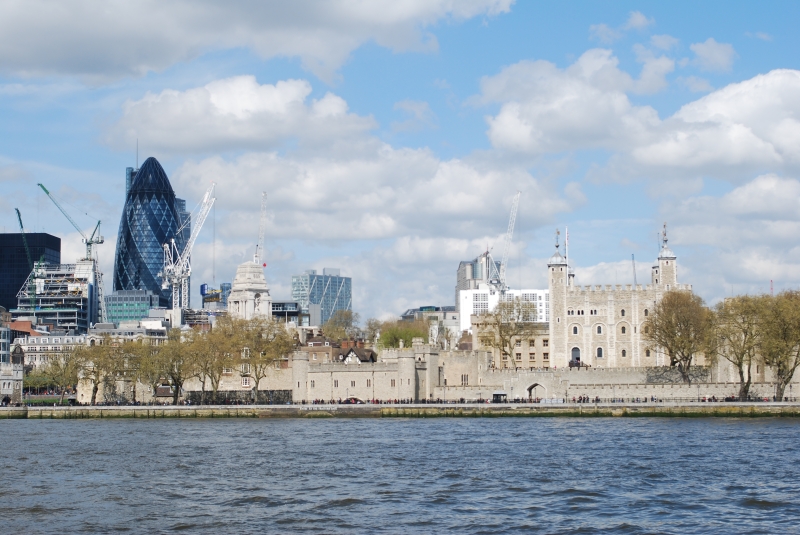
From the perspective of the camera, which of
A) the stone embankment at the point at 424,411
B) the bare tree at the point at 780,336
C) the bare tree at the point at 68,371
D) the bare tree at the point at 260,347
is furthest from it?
the bare tree at the point at 68,371

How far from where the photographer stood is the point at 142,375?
377 ft

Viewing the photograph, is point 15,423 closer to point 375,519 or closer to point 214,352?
point 214,352

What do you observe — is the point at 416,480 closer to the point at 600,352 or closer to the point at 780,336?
the point at 780,336

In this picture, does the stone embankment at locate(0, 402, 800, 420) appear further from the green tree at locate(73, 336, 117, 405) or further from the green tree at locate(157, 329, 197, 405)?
the green tree at locate(73, 336, 117, 405)

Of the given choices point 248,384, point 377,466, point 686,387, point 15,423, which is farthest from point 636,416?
point 15,423

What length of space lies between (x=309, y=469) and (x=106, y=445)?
22.6 meters

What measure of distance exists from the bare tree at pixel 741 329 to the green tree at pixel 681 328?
340 cm

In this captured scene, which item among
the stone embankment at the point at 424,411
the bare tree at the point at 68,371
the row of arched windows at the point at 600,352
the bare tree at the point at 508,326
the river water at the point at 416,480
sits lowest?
the river water at the point at 416,480

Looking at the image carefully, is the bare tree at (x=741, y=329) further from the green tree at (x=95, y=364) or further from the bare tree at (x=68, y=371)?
the bare tree at (x=68, y=371)

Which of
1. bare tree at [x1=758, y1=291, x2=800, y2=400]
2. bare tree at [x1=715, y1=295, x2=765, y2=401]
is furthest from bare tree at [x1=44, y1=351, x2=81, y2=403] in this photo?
bare tree at [x1=758, y1=291, x2=800, y2=400]

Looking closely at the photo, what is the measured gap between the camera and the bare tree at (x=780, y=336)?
299 ft

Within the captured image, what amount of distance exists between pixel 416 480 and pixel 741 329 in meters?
50.8

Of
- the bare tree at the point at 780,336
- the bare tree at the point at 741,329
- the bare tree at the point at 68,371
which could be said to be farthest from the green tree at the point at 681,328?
the bare tree at the point at 68,371

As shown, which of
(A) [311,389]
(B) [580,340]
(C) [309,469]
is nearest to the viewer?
(C) [309,469]
